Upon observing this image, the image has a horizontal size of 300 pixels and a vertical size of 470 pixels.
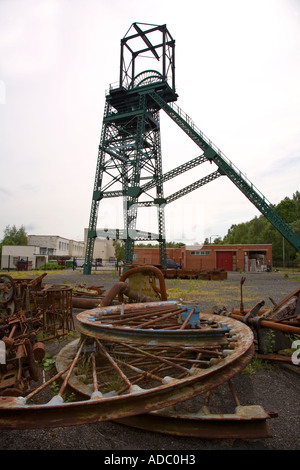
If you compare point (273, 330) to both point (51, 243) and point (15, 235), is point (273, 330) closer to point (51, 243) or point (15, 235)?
point (51, 243)

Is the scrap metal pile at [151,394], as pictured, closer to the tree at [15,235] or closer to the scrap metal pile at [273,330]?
the scrap metal pile at [273,330]

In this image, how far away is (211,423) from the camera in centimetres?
253

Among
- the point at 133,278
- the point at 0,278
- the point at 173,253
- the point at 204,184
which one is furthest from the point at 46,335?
the point at 173,253

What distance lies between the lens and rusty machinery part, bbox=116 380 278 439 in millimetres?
2389

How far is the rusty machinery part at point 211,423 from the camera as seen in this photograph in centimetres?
239

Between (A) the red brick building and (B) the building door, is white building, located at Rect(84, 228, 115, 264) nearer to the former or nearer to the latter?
(A) the red brick building

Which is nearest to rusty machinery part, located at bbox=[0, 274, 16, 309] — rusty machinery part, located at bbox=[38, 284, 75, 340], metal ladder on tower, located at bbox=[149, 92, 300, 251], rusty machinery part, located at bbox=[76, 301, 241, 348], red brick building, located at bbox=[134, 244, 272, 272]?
rusty machinery part, located at bbox=[38, 284, 75, 340]

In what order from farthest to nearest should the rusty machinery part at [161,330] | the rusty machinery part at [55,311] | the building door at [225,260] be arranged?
1. the building door at [225,260]
2. the rusty machinery part at [55,311]
3. the rusty machinery part at [161,330]

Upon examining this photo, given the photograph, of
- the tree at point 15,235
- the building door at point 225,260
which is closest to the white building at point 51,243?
the tree at point 15,235

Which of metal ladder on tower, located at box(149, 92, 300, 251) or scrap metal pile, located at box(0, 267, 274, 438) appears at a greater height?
metal ladder on tower, located at box(149, 92, 300, 251)

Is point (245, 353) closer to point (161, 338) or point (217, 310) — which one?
point (161, 338)

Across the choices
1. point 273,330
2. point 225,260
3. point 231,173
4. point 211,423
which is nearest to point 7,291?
point 211,423
